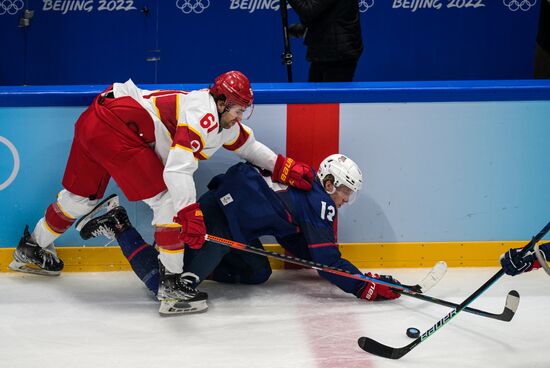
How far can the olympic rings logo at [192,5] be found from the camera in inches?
239

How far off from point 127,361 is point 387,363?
37.4 inches

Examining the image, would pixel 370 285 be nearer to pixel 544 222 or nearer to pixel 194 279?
pixel 194 279

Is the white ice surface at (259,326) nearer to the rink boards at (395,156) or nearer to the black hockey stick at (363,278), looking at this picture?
the black hockey stick at (363,278)

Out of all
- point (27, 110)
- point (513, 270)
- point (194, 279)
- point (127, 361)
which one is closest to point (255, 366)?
point (127, 361)

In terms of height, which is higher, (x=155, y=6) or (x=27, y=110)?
(x=155, y=6)

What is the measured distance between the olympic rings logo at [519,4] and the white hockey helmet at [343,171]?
3072 millimetres

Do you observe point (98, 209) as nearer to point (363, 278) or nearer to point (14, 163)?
point (14, 163)

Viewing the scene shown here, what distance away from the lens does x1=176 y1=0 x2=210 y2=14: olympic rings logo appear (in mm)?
6070

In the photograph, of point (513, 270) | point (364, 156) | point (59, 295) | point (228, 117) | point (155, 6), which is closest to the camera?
point (513, 270)

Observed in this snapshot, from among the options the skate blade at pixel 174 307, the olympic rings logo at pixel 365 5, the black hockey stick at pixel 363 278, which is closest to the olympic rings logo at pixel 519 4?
the olympic rings logo at pixel 365 5

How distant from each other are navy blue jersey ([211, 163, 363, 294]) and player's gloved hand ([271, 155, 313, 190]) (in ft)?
0.11

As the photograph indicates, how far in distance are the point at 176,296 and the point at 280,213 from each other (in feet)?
1.89

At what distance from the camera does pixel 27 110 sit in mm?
3797

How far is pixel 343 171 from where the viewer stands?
3.66 m
